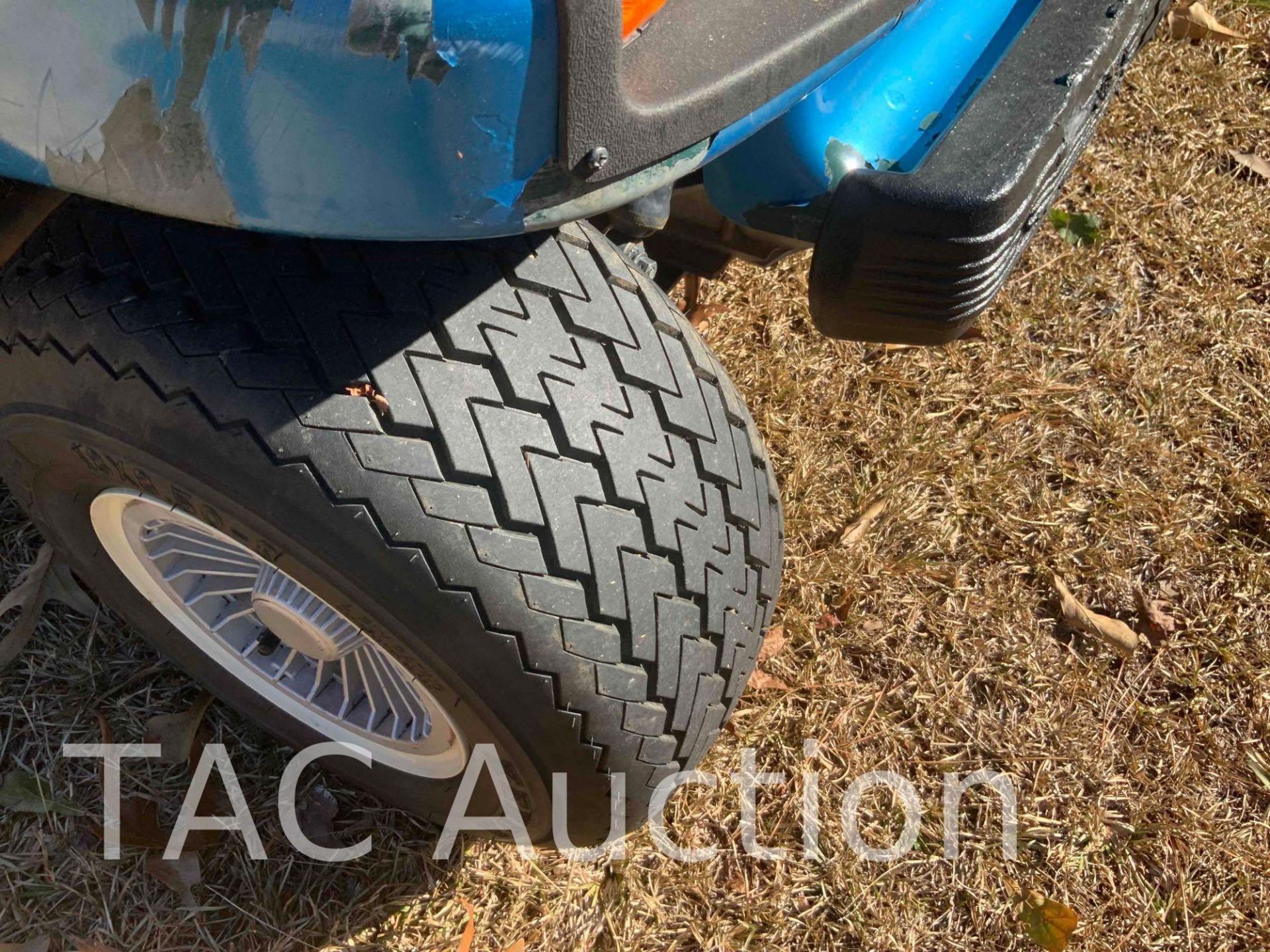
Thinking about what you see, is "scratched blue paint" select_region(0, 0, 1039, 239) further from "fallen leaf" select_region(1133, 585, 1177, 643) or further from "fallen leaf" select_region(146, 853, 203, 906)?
"fallen leaf" select_region(1133, 585, 1177, 643)

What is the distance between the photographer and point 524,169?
1030 millimetres

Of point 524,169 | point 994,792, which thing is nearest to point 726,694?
point 994,792

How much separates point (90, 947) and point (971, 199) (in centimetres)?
180

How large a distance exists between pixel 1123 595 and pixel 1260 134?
1669 millimetres

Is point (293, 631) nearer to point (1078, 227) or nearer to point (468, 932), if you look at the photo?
point (468, 932)

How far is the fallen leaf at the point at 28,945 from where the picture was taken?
1.88 metres

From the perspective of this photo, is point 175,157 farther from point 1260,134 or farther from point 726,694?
point 1260,134

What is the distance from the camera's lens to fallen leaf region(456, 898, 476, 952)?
192 cm

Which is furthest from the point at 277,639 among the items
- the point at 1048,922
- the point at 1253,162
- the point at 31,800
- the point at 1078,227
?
the point at 1253,162

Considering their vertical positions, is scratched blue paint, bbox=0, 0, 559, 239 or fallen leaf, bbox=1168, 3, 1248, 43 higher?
scratched blue paint, bbox=0, 0, 559, 239

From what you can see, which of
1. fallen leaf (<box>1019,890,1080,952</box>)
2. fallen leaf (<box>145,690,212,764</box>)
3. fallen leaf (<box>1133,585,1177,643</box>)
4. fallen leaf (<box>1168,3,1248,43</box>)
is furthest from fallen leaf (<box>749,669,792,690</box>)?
fallen leaf (<box>1168,3,1248,43</box>)

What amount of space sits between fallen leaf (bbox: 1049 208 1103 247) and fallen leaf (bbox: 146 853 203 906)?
99.2 inches

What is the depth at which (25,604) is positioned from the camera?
2.18m

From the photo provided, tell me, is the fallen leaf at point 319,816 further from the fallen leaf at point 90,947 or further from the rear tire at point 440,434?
the rear tire at point 440,434
